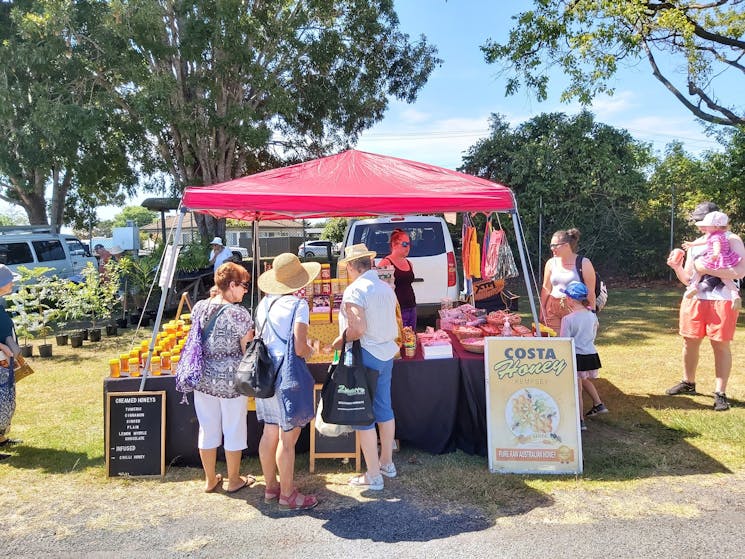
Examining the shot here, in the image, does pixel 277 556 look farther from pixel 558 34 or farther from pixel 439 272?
pixel 558 34

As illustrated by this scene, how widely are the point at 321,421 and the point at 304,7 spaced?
1220 cm

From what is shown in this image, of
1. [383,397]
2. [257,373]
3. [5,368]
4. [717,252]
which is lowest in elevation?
[383,397]

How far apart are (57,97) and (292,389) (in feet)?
40.1

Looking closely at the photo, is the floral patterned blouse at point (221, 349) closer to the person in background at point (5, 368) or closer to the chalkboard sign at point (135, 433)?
the chalkboard sign at point (135, 433)

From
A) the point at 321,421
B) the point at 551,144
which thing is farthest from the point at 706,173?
the point at 321,421

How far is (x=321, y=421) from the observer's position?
356 centimetres

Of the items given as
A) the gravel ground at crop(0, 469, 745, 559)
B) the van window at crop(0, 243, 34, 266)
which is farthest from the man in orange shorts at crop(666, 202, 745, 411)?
the van window at crop(0, 243, 34, 266)

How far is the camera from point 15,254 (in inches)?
471

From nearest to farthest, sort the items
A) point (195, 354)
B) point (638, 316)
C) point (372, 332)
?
point (195, 354), point (372, 332), point (638, 316)

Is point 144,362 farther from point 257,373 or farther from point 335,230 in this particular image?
point 335,230

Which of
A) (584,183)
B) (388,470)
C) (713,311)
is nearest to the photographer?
(388,470)

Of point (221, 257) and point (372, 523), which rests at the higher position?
point (221, 257)

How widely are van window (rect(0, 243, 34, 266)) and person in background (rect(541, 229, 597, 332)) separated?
37.4 feet

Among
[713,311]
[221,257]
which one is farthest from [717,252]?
[221,257]
